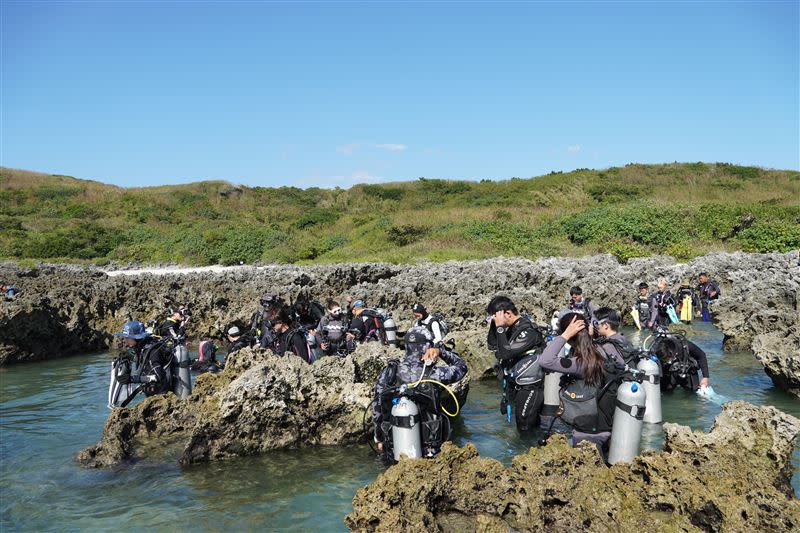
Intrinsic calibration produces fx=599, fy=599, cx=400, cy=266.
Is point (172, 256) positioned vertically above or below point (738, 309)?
above

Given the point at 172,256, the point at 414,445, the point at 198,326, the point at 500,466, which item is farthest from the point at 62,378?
the point at 172,256

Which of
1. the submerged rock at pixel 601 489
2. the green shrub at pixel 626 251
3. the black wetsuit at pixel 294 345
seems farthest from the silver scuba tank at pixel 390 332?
the green shrub at pixel 626 251

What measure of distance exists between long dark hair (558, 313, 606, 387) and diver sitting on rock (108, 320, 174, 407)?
541cm

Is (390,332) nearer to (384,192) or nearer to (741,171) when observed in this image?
(384,192)

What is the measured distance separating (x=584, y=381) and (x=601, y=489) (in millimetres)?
1142

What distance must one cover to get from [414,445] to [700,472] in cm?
241

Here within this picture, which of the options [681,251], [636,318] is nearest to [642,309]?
[636,318]

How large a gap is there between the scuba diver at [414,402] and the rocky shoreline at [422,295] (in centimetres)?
501

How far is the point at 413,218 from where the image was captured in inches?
1603

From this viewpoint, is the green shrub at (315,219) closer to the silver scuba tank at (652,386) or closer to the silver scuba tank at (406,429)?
the silver scuba tank at (652,386)

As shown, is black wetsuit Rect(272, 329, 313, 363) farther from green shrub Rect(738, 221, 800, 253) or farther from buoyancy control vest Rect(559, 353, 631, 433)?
green shrub Rect(738, 221, 800, 253)

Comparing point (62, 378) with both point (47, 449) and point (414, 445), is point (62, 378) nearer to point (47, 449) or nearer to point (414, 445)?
point (47, 449)

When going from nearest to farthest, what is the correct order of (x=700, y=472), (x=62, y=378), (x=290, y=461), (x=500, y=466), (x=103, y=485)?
(x=700, y=472) < (x=500, y=466) < (x=103, y=485) < (x=290, y=461) < (x=62, y=378)

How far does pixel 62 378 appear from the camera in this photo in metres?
13.4
